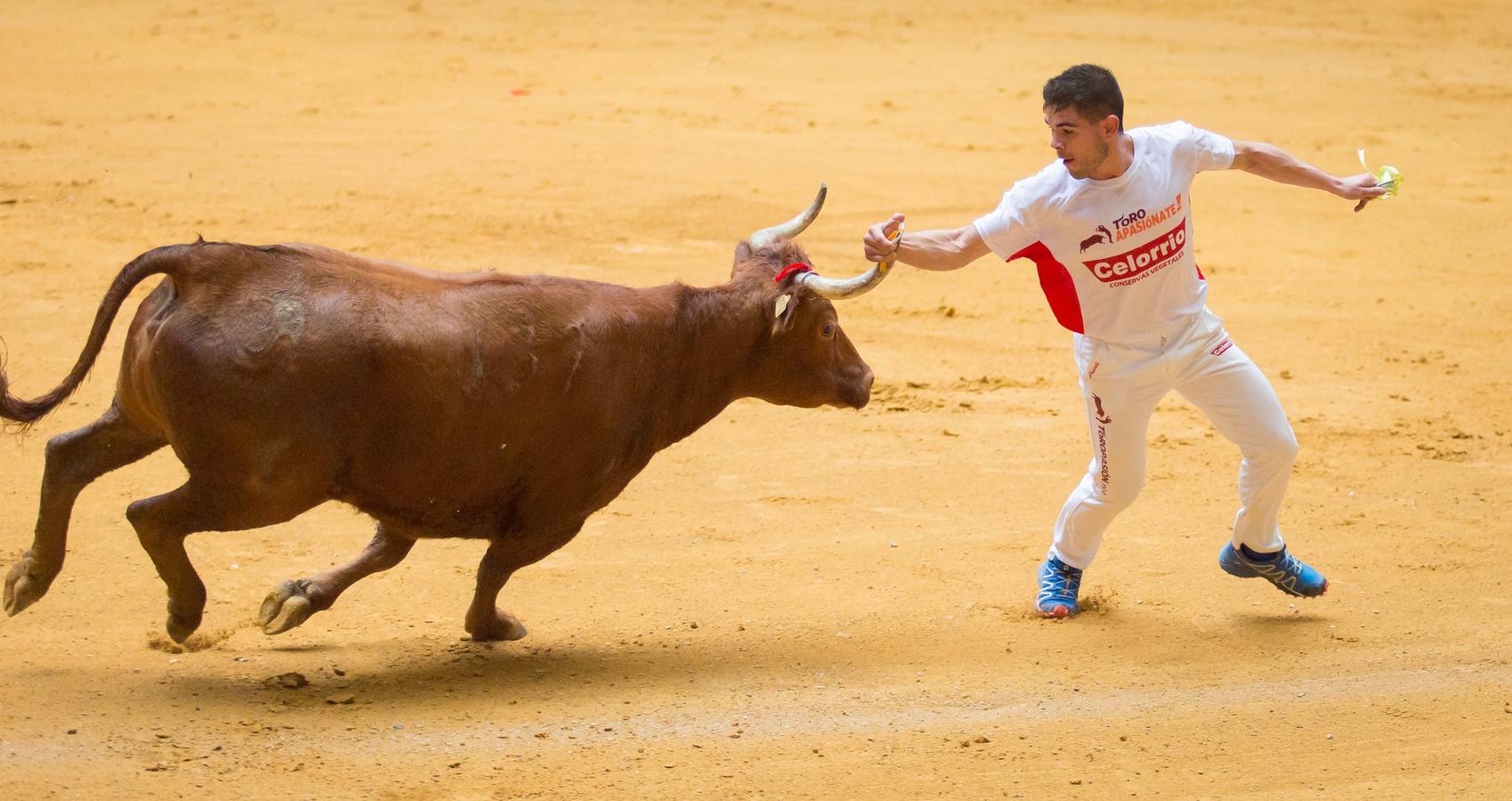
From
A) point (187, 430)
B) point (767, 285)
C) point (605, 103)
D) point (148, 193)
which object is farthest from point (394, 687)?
point (605, 103)

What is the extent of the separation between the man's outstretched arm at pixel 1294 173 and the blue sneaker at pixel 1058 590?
1.87 metres

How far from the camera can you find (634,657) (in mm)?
6523

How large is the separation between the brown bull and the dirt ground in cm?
58

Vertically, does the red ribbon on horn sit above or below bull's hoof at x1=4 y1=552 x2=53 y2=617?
above

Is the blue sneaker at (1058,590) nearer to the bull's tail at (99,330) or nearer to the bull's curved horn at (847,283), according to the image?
the bull's curved horn at (847,283)

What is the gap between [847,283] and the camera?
630 centimetres

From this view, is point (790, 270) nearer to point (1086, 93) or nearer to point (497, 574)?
point (1086, 93)

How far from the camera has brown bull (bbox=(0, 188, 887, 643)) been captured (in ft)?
18.2

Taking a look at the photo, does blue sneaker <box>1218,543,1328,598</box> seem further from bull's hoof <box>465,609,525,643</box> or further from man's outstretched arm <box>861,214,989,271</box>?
bull's hoof <box>465,609,525,643</box>

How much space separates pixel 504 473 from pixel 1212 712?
9.35 feet

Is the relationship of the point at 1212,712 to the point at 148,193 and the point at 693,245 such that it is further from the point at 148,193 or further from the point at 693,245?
the point at 148,193

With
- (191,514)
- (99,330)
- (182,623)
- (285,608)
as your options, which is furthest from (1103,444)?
(99,330)

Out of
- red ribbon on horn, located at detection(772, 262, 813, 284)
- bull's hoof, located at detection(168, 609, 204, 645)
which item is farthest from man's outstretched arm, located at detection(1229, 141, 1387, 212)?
bull's hoof, located at detection(168, 609, 204, 645)

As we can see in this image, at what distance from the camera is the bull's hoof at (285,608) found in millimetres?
6012
